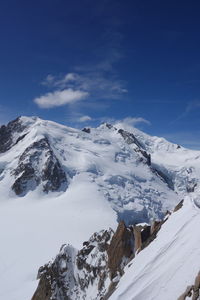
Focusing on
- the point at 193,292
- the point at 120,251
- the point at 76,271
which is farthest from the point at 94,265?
the point at 193,292

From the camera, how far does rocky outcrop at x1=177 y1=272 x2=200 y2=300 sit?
14398mm

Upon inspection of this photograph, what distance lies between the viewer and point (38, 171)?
127812 millimetres

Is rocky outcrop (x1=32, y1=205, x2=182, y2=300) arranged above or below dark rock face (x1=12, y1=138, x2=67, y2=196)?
below

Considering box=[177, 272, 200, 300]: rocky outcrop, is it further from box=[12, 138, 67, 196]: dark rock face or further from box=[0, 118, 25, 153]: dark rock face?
box=[0, 118, 25, 153]: dark rock face

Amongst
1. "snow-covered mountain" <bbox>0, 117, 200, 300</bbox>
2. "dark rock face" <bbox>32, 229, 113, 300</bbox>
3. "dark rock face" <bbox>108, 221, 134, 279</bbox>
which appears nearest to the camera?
"dark rock face" <bbox>108, 221, 134, 279</bbox>

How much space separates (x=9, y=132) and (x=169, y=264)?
165196 mm

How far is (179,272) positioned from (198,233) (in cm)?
257

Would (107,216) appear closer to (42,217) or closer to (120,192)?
(42,217)

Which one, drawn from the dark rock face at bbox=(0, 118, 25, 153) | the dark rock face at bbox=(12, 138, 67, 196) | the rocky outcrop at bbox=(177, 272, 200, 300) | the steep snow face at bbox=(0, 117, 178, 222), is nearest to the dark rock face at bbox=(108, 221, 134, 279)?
the rocky outcrop at bbox=(177, 272, 200, 300)

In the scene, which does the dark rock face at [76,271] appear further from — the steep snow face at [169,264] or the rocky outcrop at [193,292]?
the rocky outcrop at [193,292]

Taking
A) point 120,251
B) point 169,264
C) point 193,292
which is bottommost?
point 193,292

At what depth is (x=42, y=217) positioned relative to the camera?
97062 millimetres

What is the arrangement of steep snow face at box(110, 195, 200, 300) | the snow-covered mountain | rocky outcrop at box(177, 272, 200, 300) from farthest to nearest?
the snow-covered mountain, steep snow face at box(110, 195, 200, 300), rocky outcrop at box(177, 272, 200, 300)

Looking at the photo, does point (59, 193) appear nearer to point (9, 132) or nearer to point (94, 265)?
point (9, 132)
